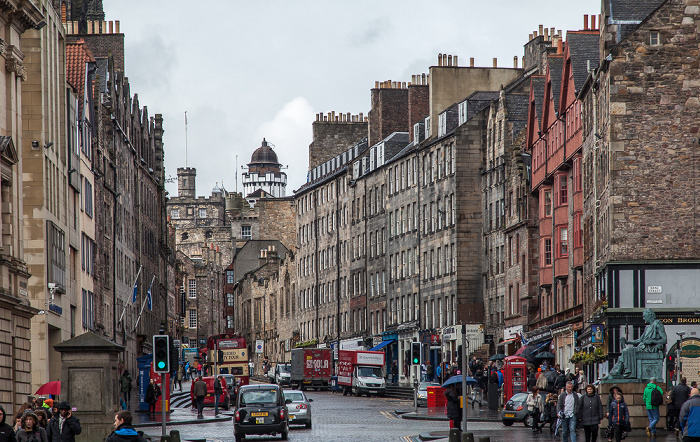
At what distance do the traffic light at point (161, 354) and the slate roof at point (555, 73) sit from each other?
37.1 metres

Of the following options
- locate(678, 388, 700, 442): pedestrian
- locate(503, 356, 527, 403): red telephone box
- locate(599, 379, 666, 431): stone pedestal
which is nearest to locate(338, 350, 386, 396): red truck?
locate(503, 356, 527, 403): red telephone box

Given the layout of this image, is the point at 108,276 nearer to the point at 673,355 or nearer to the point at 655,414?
the point at 673,355

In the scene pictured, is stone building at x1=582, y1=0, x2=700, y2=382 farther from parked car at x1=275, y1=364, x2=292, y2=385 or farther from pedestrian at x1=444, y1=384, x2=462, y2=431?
parked car at x1=275, y1=364, x2=292, y2=385

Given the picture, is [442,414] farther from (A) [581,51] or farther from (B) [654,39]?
(A) [581,51]

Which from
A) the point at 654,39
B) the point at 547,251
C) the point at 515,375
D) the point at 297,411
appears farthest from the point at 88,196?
the point at 654,39

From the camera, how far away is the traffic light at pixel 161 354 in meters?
32.7

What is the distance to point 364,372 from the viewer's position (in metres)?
73.5

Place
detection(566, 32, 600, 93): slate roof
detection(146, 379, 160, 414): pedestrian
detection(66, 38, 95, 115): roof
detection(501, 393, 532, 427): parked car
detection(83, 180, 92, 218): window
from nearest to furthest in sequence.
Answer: detection(501, 393, 532, 427): parked car
detection(146, 379, 160, 414): pedestrian
detection(566, 32, 600, 93): slate roof
detection(83, 180, 92, 218): window
detection(66, 38, 95, 115): roof

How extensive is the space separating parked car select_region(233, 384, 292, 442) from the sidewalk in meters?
9.73

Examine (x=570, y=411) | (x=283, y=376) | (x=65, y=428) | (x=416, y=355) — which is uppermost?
(x=65, y=428)

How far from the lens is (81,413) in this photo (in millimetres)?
32594

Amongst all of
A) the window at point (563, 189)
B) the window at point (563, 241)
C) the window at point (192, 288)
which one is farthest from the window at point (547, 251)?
the window at point (192, 288)

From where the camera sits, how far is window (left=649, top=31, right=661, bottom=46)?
50.7m

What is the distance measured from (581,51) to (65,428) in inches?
1624
